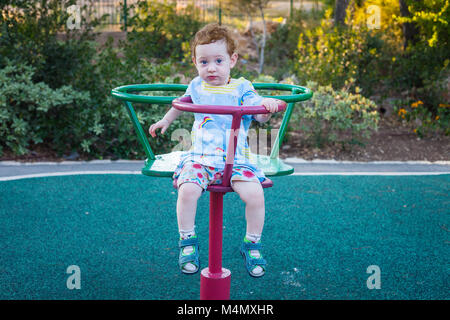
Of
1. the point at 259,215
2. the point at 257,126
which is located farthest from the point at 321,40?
the point at 259,215

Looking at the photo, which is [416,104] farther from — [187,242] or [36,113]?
[187,242]

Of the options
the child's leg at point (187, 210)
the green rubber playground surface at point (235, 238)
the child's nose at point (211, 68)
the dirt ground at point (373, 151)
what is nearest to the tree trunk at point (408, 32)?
the dirt ground at point (373, 151)

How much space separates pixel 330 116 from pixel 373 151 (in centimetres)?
77

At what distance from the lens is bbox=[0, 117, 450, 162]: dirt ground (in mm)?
6379

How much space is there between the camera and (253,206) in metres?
2.54

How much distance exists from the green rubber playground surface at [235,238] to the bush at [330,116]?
1.03 meters

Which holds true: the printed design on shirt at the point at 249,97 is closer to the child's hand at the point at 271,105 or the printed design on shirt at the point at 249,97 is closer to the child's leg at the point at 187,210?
the child's hand at the point at 271,105

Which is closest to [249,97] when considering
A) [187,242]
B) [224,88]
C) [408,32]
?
[224,88]

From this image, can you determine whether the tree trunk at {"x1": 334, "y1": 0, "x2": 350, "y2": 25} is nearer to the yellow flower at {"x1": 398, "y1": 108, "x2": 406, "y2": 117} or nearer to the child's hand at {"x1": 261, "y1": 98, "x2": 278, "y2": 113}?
the yellow flower at {"x1": 398, "y1": 108, "x2": 406, "y2": 117}

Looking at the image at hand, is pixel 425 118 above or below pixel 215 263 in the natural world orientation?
above

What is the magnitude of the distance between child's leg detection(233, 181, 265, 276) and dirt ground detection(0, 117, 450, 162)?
4.03 m

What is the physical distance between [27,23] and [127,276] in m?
4.26

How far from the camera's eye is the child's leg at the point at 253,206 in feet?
8.18
